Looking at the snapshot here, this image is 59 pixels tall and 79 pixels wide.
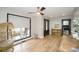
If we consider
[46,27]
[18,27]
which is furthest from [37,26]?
[18,27]

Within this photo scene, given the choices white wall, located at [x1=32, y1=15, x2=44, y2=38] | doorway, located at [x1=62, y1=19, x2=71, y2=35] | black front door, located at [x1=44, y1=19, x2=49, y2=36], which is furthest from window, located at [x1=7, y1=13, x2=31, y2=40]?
doorway, located at [x1=62, y1=19, x2=71, y2=35]

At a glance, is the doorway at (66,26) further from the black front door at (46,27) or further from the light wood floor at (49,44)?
the black front door at (46,27)

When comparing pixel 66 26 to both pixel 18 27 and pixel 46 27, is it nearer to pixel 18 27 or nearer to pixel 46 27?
pixel 46 27

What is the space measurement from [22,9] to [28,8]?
123mm

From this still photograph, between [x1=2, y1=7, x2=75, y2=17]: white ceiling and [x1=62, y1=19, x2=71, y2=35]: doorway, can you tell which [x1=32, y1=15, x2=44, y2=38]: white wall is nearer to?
[x1=2, y1=7, x2=75, y2=17]: white ceiling

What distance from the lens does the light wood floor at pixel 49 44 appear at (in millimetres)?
1992

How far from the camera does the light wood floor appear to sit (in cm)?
199

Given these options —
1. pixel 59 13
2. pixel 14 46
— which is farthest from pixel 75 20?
pixel 14 46

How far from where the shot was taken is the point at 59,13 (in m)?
2.12

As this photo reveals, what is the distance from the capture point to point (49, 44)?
6.86ft

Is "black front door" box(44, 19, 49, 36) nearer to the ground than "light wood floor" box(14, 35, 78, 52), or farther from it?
farther from it

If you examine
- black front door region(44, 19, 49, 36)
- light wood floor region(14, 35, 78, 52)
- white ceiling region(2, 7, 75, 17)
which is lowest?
light wood floor region(14, 35, 78, 52)

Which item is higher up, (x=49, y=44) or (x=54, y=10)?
(x=54, y=10)
